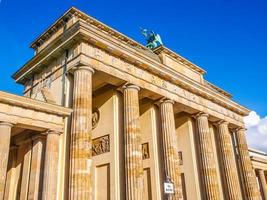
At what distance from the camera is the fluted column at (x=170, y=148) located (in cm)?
1815

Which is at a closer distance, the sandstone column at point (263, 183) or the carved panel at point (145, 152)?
the carved panel at point (145, 152)

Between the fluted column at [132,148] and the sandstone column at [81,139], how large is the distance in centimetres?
247

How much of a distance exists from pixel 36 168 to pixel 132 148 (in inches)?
201

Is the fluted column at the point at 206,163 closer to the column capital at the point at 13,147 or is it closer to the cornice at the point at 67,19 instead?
the cornice at the point at 67,19

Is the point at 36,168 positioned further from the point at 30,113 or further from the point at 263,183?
the point at 263,183

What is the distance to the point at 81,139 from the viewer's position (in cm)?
1407

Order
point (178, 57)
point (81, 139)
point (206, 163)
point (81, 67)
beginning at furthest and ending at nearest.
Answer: point (178, 57)
point (206, 163)
point (81, 67)
point (81, 139)

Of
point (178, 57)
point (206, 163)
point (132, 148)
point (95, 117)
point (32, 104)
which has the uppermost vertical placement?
point (178, 57)

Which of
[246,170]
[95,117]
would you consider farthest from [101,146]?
[246,170]

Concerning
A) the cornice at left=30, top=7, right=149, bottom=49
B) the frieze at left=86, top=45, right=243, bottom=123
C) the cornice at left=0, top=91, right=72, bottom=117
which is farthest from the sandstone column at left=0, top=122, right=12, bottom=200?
the cornice at left=30, top=7, right=149, bottom=49

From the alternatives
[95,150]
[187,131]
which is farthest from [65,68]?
[187,131]

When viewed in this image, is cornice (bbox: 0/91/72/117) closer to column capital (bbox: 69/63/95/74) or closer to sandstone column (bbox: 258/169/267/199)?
column capital (bbox: 69/63/95/74)

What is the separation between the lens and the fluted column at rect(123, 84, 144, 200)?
50.8 feet

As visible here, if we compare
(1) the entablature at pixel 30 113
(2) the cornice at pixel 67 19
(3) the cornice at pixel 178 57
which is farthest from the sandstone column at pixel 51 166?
(3) the cornice at pixel 178 57
